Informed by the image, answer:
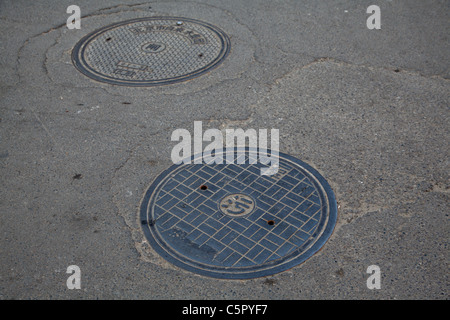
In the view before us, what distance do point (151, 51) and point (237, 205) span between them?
264 centimetres

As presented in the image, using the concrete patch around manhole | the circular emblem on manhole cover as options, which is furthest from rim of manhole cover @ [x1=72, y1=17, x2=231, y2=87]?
the circular emblem on manhole cover

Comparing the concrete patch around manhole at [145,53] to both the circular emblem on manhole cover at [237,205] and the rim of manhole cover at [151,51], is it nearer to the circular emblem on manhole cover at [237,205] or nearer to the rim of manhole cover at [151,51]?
the rim of manhole cover at [151,51]

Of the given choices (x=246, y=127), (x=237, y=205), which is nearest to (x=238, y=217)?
(x=237, y=205)

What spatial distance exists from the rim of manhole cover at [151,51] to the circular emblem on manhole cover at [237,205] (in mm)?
1860

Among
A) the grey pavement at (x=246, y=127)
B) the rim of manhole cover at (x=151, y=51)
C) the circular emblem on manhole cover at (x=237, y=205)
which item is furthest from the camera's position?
the rim of manhole cover at (x=151, y=51)

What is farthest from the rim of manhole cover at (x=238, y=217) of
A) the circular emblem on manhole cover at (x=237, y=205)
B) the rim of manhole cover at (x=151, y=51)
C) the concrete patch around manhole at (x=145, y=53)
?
the rim of manhole cover at (x=151, y=51)

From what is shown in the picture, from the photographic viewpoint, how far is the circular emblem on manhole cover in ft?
11.5

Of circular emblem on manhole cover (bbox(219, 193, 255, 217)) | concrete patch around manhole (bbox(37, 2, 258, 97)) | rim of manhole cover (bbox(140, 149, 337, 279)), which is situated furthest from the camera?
concrete patch around manhole (bbox(37, 2, 258, 97))

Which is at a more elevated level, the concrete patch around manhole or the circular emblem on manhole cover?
the concrete patch around manhole

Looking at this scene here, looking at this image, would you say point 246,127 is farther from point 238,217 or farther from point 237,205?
point 238,217

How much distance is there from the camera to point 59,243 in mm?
3297

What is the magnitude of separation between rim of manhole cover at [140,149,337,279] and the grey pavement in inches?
3.5

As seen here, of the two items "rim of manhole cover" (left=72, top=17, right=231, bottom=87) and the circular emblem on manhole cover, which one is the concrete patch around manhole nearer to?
"rim of manhole cover" (left=72, top=17, right=231, bottom=87)

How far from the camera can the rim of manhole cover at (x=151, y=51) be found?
5088mm
